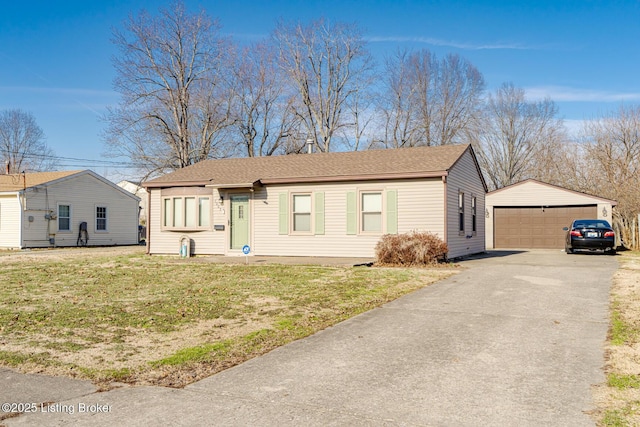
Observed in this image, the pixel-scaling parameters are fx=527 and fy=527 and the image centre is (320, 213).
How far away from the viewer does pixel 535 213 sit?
26.6 meters

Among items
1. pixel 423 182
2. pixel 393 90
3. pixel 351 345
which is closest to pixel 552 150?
pixel 393 90

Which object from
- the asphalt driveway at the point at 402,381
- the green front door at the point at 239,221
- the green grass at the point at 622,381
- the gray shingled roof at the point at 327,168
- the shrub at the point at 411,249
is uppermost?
the gray shingled roof at the point at 327,168

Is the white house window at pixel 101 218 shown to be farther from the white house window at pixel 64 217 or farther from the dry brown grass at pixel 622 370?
the dry brown grass at pixel 622 370

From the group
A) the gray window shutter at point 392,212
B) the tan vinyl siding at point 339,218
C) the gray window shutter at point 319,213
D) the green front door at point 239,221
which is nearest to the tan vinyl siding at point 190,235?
the green front door at point 239,221

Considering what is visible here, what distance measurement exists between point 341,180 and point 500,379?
13393 millimetres

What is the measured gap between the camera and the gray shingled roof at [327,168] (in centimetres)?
1750

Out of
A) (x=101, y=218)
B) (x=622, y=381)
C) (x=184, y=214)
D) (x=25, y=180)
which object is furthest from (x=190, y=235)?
(x=622, y=381)

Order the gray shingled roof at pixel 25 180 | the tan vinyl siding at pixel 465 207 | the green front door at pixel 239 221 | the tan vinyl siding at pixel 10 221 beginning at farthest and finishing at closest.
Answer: the gray shingled roof at pixel 25 180, the tan vinyl siding at pixel 10 221, the green front door at pixel 239 221, the tan vinyl siding at pixel 465 207

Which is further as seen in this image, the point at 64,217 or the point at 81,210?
the point at 81,210

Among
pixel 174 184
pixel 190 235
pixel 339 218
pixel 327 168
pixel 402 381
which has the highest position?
pixel 327 168

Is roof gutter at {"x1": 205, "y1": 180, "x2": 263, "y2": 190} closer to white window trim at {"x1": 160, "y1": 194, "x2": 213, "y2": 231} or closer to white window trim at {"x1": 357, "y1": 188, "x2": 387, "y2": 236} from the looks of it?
white window trim at {"x1": 160, "y1": 194, "x2": 213, "y2": 231}

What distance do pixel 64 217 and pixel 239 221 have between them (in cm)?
1456

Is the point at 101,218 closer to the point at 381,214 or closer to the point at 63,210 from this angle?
the point at 63,210

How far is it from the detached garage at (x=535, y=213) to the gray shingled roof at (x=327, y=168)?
8490 millimetres
